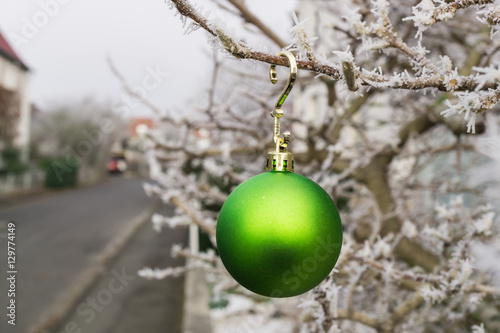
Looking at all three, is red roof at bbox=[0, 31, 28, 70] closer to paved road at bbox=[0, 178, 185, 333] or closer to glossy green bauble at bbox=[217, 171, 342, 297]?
paved road at bbox=[0, 178, 185, 333]

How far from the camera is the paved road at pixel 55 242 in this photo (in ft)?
21.8

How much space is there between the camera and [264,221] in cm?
96

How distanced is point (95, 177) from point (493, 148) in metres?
33.4

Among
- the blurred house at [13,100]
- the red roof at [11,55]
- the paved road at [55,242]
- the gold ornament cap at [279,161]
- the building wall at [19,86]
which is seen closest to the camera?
the gold ornament cap at [279,161]

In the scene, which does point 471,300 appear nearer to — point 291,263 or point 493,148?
point 493,148

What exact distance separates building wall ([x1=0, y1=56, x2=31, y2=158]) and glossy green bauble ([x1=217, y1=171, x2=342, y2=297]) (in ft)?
A: 83.0

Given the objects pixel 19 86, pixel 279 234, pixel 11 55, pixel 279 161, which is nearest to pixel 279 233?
pixel 279 234

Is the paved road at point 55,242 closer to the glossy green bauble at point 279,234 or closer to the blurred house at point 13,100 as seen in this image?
the blurred house at point 13,100

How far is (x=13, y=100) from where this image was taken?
24.3 metres

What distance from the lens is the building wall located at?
2456cm

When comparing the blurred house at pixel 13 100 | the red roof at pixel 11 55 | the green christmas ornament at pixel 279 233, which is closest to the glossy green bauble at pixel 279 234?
the green christmas ornament at pixel 279 233

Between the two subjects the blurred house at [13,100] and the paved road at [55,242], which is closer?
the paved road at [55,242]

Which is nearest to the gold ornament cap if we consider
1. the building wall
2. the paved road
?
the paved road

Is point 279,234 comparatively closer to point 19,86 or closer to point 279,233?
point 279,233
